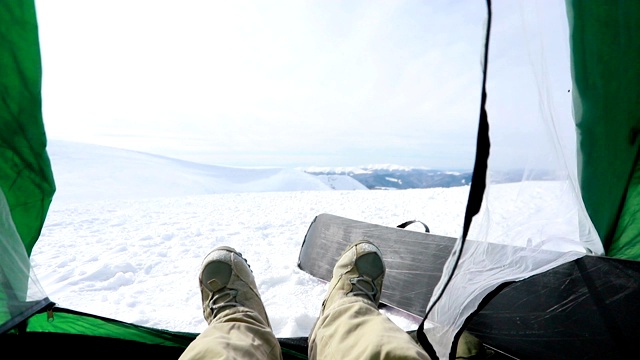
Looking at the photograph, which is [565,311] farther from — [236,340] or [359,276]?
[236,340]

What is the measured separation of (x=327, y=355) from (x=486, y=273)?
35cm

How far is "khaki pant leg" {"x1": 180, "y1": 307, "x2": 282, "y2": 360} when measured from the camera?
0.59 meters

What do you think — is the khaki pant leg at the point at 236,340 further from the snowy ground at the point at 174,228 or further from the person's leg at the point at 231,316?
the snowy ground at the point at 174,228

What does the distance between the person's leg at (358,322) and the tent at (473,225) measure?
0.40 feet

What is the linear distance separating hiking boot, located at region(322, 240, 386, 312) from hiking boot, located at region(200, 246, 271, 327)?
0.61 feet

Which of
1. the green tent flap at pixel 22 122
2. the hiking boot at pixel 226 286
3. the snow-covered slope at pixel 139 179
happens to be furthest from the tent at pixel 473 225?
the snow-covered slope at pixel 139 179

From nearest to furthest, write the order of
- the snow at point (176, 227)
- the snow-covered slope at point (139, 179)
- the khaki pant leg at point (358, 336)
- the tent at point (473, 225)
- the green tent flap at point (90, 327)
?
the khaki pant leg at point (358, 336)
the tent at point (473, 225)
the green tent flap at point (90, 327)
the snow at point (176, 227)
the snow-covered slope at point (139, 179)

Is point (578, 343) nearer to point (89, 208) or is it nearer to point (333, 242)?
point (333, 242)

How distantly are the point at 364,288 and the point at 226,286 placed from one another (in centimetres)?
34

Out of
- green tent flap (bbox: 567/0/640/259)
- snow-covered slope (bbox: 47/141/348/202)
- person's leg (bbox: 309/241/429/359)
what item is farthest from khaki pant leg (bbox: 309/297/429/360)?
snow-covered slope (bbox: 47/141/348/202)

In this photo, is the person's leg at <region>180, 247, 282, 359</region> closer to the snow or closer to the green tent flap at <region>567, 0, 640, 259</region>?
the snow

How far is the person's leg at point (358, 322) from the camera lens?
554 millimetres

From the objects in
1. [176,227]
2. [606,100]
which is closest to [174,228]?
[176,227]

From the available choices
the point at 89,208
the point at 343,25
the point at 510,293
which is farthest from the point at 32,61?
the point at 89,208
